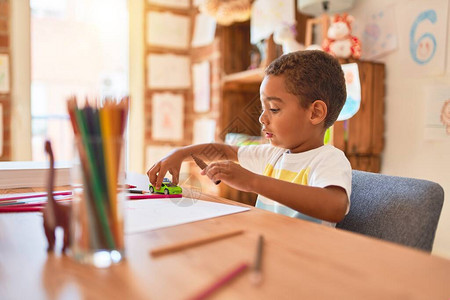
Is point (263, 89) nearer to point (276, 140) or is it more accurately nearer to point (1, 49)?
point (276, 140)

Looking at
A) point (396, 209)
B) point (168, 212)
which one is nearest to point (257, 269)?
point (168, 212)

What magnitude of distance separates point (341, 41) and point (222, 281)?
5.25 feet

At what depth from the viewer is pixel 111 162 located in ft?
1.33

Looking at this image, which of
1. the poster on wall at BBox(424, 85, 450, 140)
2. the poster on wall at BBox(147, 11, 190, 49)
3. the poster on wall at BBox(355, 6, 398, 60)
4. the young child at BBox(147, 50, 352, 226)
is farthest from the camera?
the poster on wall at BBox(147, 11, 190, 49)

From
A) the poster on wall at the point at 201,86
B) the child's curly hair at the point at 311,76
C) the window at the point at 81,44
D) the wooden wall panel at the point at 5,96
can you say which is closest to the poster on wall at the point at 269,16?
the poster on wall at the point at 201,86

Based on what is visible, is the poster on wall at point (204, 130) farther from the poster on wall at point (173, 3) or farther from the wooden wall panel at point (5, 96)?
the wooden wall panel at point (5, 96)

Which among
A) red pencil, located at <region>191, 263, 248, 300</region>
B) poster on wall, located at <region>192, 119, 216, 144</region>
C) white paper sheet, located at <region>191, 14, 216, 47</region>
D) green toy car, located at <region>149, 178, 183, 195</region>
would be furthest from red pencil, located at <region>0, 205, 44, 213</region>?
white paper sheet, located at <region>191, 14, 216, 47</region>

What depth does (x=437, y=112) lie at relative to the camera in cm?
166

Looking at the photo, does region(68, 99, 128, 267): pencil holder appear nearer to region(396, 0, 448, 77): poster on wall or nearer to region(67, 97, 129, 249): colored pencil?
region(67, 97, 129, 249): colored pencil

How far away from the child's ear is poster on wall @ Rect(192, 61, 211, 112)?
1.77 m

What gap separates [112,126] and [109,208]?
85 mm

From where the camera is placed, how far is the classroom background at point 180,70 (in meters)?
1.71

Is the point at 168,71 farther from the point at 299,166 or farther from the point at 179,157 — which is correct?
the point at 299,166

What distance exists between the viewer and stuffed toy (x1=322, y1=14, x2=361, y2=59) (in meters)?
1.72
